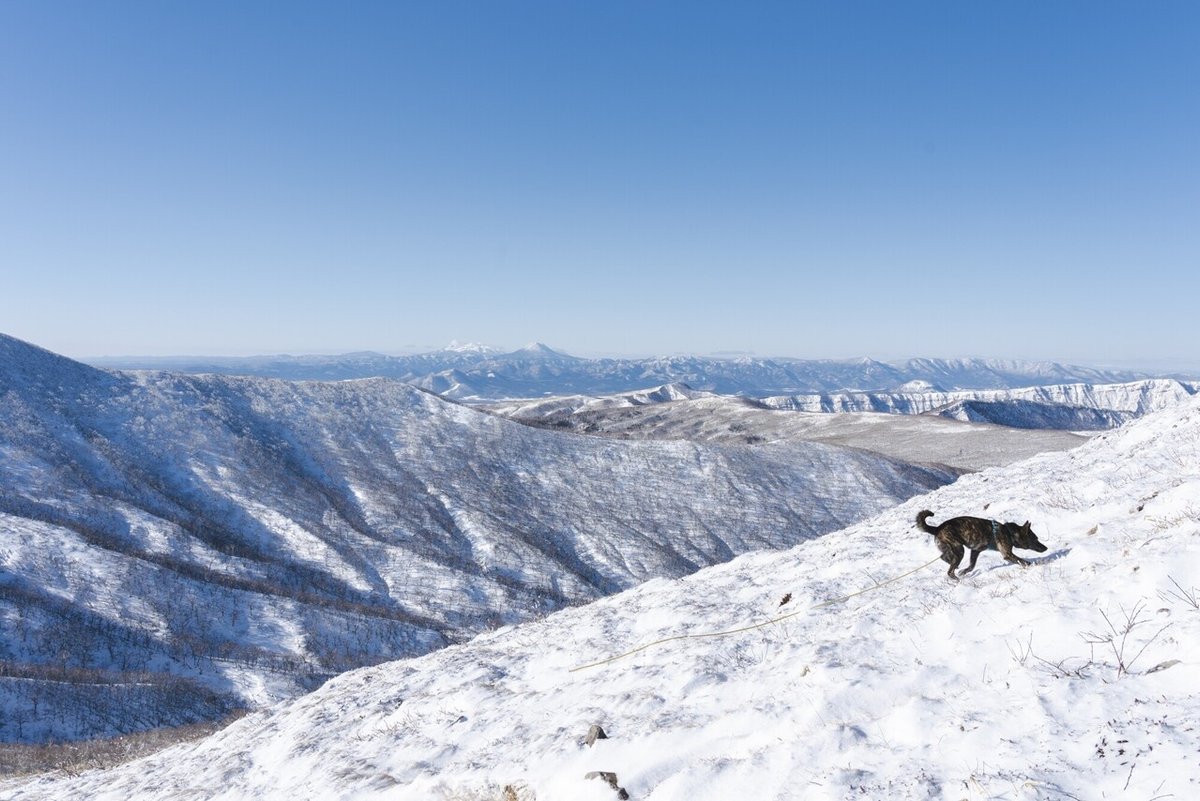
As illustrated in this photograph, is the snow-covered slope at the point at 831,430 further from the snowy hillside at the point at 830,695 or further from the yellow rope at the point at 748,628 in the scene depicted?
the yellow rope at the point at 748,628

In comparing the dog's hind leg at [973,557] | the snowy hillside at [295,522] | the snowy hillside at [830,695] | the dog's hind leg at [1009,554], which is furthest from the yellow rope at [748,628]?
the snowy hillside at [295,522]

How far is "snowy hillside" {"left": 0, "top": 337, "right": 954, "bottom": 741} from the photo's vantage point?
32.6m

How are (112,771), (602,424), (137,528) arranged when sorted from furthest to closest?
(602,424)
(137,528)
(112,771)

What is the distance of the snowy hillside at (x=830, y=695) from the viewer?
4812mm

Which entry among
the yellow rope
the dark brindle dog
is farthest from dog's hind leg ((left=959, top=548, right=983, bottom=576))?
the yellow rope

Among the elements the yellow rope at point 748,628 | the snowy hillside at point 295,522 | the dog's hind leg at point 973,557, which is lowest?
the snowy hillside at point 295,522

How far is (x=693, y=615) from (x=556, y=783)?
607 cm

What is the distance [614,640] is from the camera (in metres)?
11.6

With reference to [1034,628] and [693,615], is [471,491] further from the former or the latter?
[1034,628]

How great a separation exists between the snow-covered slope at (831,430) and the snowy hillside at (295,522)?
70.8ft

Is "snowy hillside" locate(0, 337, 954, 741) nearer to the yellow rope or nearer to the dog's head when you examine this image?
the yellow rope

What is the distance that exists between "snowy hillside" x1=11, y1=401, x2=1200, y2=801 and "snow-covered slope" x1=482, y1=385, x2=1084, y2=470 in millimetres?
72637

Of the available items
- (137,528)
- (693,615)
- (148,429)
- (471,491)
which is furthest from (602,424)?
(693,615)

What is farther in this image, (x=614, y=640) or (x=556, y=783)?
(x=614, y=640)
